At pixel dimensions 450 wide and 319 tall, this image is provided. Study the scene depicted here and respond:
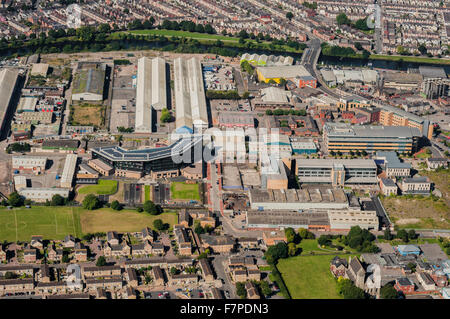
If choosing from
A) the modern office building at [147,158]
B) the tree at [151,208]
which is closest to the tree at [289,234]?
the tree at [151,208]

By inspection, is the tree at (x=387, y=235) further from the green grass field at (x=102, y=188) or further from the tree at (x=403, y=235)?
the green grass field at (x=102, y=188)

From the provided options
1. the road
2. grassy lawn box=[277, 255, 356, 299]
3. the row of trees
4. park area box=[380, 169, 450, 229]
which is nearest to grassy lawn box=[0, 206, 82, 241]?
grassy lawn box=[277, 255, 356, 299]

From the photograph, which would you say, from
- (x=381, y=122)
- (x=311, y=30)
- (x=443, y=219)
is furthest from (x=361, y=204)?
(x=311, y=30)

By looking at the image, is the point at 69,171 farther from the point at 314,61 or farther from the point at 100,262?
the point at 314,61

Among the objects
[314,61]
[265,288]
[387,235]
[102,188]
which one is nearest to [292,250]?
[265,288]

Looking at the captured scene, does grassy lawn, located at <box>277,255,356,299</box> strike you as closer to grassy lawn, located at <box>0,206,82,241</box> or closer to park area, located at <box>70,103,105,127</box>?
grassy lawn, located at <box>0,206,82,241</box>
